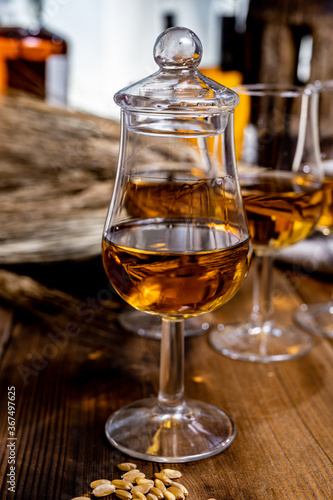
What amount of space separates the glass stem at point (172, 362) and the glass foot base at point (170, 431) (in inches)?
0.7

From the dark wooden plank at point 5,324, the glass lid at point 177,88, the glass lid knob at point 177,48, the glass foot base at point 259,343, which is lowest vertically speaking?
the glass foot base at point 259,343

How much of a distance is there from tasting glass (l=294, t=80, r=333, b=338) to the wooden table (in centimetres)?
4

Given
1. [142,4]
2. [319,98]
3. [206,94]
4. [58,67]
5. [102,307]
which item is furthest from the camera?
[142,4]

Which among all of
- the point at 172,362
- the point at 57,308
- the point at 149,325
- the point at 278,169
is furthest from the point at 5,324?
the point at 278,169

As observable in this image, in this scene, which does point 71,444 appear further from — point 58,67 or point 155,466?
point 58,67

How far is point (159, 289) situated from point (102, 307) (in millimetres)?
492

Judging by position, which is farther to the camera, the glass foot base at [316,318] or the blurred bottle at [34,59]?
the blurred bottle at [34,59]

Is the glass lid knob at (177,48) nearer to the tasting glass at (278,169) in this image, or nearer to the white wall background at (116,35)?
the tasting glass at (278,169)

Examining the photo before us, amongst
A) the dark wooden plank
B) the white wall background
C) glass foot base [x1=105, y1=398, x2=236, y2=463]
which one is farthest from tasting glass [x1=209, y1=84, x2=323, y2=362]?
the white wall background

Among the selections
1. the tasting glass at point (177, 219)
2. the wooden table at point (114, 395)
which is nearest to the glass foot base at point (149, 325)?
the wooden table at point (114, 395)

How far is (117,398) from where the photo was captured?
35.4 inches

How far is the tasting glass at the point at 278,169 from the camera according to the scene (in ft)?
3.20

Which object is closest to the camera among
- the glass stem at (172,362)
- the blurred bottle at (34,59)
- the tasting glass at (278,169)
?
the glass stem at (172,362)

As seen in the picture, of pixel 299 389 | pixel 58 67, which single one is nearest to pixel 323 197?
pixel 299 389
